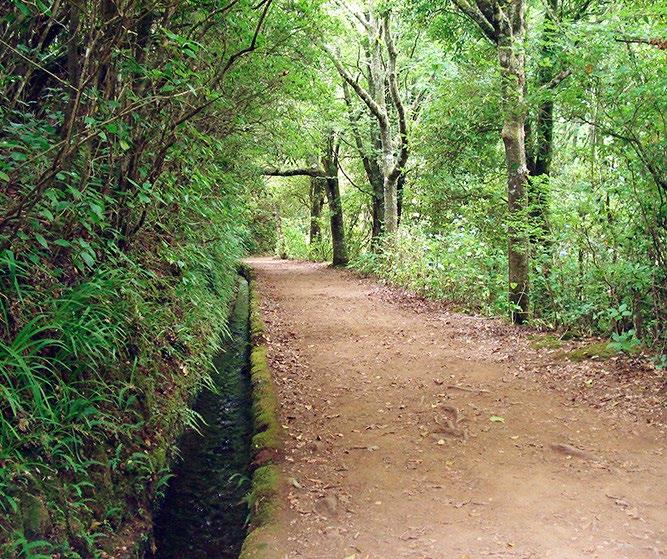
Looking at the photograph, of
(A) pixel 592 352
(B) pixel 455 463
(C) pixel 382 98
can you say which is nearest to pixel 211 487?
(B) pixel 455 463

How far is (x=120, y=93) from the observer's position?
3.43 meters

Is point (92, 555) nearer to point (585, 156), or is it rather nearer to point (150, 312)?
point (150, 312)

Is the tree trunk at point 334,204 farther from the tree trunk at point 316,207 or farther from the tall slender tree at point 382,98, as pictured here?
the tree trunk at point 316,207

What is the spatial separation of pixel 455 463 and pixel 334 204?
1567 centimetres

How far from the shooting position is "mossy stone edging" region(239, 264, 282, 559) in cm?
301

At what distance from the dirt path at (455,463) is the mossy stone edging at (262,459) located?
0.33 feet

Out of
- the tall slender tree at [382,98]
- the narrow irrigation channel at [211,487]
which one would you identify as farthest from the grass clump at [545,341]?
the tall slender tree at [382,98]

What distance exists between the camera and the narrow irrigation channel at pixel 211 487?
3.44 metres

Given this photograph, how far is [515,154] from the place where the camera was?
7.35m

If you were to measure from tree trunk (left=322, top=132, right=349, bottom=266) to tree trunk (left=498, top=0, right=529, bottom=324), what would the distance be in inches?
443

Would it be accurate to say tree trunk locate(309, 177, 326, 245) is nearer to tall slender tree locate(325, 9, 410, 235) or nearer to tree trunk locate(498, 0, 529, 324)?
tall slender tree locate(325, 9, 410, 235)

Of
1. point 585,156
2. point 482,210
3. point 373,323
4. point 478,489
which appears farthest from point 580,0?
point 478,489

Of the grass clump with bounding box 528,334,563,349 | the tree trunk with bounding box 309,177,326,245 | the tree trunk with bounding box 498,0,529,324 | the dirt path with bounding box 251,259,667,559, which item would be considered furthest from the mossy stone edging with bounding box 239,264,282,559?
the tree trunk with bounding box 309,177,326,245

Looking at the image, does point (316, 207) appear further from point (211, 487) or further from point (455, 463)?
point (455, 463)
